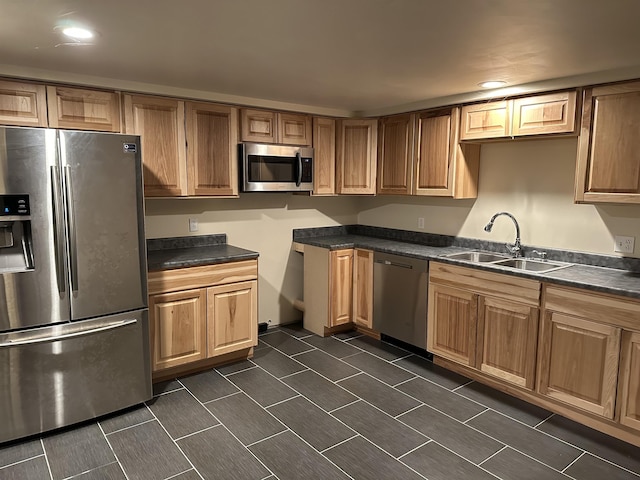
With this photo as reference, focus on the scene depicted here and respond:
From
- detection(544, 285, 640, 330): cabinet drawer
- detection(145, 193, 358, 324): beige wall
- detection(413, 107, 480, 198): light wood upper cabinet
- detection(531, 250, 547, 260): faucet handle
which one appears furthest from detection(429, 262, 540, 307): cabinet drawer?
detection(145, 193, 358, 324): beige wall

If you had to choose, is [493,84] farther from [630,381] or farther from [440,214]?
[630,381]

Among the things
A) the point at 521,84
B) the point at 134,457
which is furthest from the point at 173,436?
the point at 521,84

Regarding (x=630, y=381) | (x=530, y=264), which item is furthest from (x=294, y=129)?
(x=630, y=381)

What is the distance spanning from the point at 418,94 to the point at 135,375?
9.70 feet

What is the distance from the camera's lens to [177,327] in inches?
130

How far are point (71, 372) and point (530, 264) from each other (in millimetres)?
3253

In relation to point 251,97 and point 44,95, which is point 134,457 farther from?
point 251,97

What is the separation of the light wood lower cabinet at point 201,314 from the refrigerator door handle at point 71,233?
570mm

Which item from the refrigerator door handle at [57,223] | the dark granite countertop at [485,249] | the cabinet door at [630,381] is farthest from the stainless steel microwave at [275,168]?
the cabinet door at [630,381]

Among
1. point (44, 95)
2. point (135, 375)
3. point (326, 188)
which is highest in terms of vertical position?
point (44, 95)

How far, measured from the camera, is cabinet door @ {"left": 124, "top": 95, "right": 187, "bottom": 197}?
3246 mm

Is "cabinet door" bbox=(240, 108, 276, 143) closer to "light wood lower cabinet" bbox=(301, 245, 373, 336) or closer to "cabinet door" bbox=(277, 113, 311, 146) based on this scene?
"cabinet door" bbox=(277, 113, 311, 146)

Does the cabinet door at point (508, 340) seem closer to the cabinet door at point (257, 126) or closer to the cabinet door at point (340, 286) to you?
the cabinet door at point (340, 286)

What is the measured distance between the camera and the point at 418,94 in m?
3.63
